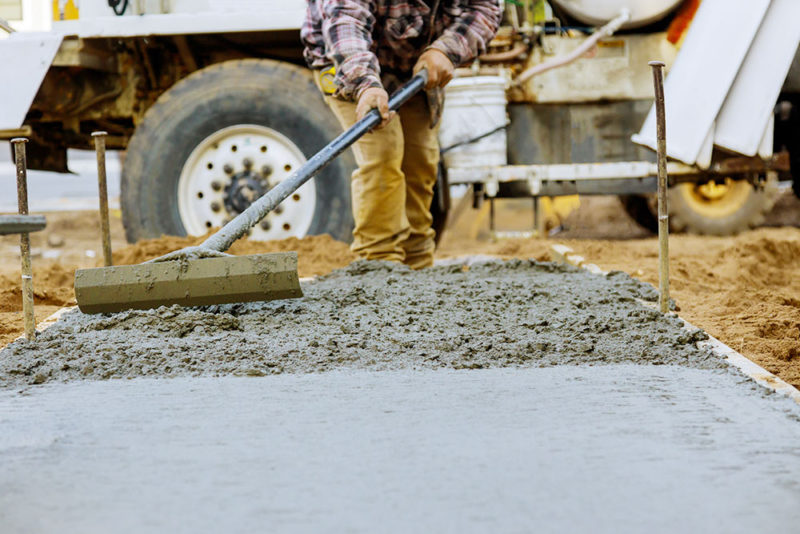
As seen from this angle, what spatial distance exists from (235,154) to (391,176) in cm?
124

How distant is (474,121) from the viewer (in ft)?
17.7

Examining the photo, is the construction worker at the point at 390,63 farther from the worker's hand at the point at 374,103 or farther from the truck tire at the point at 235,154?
the truck tire at the point at 235,154

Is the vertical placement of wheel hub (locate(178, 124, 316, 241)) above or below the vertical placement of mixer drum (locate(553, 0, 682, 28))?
below

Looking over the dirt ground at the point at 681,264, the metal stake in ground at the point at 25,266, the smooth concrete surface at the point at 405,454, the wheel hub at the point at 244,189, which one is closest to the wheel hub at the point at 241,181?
the wheel hub at the point at 244,189

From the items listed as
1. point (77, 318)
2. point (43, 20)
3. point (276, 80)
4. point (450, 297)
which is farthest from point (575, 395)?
point (43, 20)

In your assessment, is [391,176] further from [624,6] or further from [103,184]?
[624,6]

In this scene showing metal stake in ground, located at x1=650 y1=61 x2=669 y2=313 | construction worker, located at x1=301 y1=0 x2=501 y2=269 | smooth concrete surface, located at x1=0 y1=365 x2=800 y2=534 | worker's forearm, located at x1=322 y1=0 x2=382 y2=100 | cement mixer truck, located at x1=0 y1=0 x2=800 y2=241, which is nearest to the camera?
smooth concrete surface, located at x1=0 y1=365 x2=800 y2=534

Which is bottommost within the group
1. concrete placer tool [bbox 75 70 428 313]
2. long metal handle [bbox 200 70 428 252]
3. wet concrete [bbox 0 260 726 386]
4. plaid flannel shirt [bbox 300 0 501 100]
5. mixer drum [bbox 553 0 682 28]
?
wet concrete [bbox 0 260 726 386]

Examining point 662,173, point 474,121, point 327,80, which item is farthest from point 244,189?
point 662,173

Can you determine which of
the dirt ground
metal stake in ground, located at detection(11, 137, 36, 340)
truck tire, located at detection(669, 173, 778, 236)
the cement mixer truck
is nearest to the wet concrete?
metal stake in ground, located at detection(11, 137, 36, 340)

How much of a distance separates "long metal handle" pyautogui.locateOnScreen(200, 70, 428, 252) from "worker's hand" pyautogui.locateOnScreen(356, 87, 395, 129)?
0.03 metres

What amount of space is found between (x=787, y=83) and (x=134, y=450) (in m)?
4.44

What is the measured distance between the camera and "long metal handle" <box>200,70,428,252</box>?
3262 mm

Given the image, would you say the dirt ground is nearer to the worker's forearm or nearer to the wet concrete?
the wet concrete
